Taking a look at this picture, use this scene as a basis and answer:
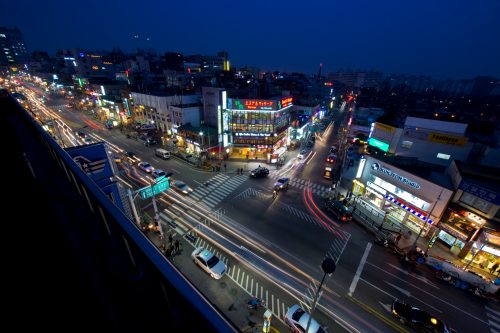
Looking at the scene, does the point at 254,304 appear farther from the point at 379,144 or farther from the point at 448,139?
the point at 379,144

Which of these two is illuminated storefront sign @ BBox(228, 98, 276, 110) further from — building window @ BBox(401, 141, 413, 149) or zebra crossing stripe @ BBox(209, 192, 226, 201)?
building window @ BBox(401, 141, 413, 149)

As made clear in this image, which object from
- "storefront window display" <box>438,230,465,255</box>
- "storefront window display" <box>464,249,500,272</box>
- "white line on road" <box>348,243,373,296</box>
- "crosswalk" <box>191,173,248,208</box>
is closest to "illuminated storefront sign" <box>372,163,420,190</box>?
"storefront window display" <box>438,230,465,255</box>

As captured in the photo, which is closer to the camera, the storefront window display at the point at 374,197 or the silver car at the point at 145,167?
the storefront window display at the point at 374,197

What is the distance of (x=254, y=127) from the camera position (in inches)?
1401

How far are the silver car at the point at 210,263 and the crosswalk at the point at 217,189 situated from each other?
25.9ft

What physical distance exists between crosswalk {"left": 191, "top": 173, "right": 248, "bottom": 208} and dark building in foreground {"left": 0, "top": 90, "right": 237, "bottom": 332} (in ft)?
66.3

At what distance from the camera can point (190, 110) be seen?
39.8 m

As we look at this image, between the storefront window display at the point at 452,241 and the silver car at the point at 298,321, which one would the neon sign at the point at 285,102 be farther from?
the silver car at the point at 298,321

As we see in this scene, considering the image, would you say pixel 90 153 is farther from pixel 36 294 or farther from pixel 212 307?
pixel 212 307

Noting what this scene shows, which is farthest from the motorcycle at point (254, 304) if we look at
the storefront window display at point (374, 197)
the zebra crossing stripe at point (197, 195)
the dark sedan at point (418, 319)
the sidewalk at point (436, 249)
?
the storefront window display at point (374, 197)

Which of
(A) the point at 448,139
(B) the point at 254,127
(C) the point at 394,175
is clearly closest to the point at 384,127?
(A) the point at 448,139

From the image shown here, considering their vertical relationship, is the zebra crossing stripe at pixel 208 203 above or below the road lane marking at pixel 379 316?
above

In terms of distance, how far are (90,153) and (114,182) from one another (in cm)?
281

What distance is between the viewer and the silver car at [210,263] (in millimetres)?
15256
